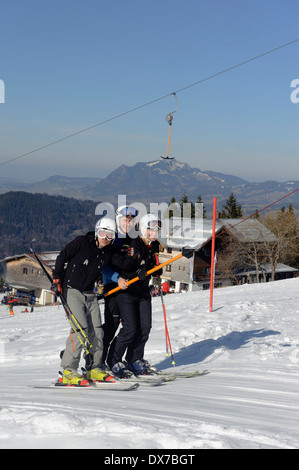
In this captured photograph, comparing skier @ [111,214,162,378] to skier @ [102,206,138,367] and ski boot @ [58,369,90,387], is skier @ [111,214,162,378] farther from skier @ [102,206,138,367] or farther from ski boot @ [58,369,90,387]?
ski boot @ [58,369,90,387]

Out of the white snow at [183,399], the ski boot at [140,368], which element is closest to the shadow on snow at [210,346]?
the white snow at [183,399]

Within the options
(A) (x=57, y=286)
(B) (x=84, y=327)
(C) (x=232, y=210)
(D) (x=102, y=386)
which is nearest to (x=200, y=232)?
(C) (x=232, y=210)

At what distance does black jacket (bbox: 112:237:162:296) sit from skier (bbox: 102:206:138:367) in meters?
0.09

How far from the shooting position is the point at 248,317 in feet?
35.6

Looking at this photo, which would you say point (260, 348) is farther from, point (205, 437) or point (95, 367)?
point (205, 437)

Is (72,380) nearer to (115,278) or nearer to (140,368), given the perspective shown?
(140,368)

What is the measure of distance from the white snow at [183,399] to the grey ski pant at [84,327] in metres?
0.49

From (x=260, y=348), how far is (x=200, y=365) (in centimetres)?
125

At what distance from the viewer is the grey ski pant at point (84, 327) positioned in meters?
5.50

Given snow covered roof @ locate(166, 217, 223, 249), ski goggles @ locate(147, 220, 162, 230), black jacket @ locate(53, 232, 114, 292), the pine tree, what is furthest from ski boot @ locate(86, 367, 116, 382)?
the pine tree

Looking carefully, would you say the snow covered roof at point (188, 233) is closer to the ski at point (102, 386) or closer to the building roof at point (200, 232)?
the building roof at point (200, 232)

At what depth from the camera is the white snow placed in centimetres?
304

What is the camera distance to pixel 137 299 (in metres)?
5.97
